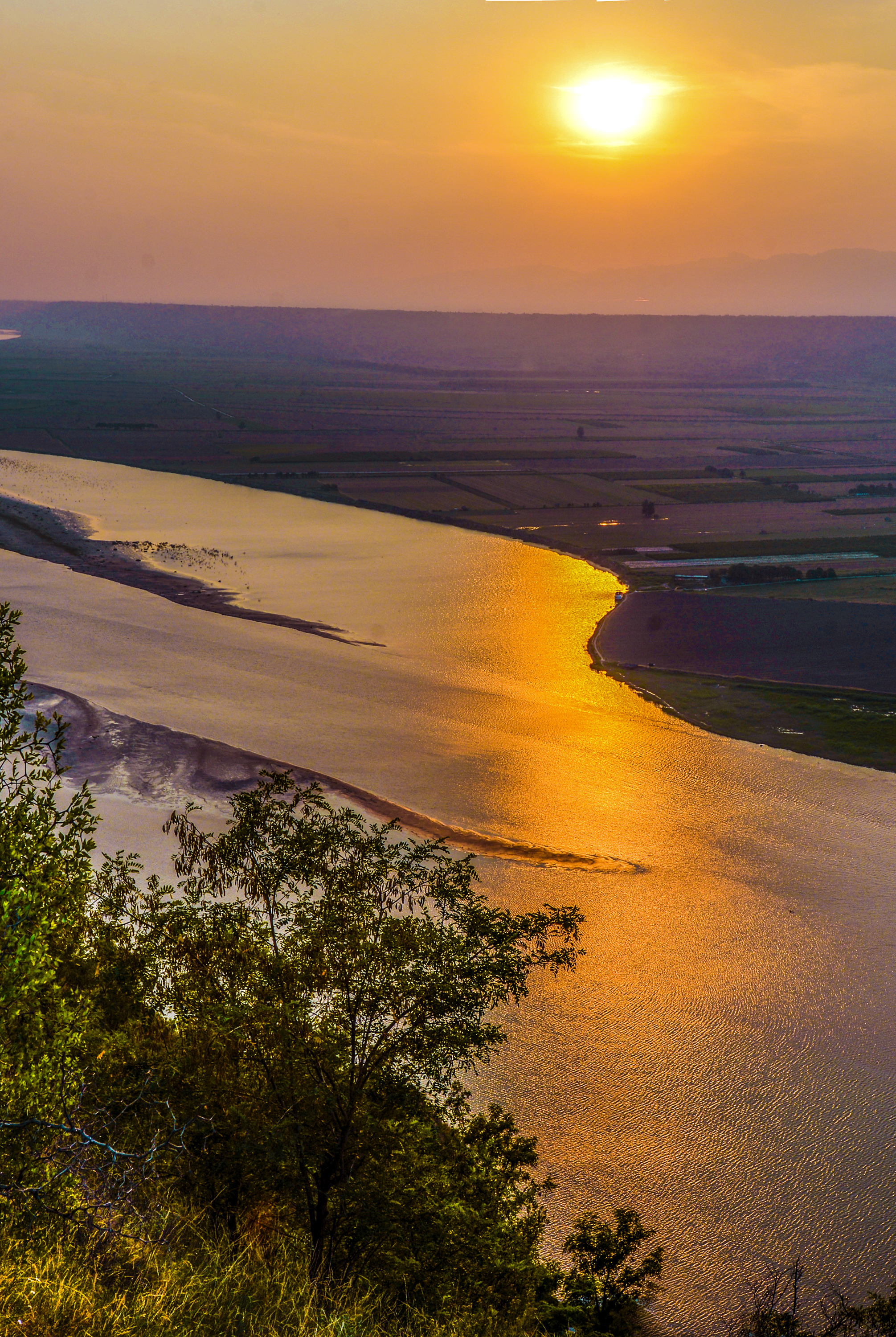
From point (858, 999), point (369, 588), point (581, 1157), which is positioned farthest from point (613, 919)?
point (369, 588)

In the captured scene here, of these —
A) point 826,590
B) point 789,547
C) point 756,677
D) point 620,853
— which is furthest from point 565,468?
point 620,853

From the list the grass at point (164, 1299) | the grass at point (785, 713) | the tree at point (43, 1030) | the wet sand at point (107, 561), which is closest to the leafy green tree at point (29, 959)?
the tree at point (43, 1030)

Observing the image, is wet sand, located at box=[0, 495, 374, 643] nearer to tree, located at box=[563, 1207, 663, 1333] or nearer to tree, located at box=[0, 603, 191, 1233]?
tree, located at box=[563, 1207, 663, 1333]

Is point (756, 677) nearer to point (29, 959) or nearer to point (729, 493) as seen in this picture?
point (29, 959)

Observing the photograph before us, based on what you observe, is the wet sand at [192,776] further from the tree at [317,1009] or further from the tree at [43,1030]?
the tree at [43,1030]

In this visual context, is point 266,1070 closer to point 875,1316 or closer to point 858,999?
point 875,1316

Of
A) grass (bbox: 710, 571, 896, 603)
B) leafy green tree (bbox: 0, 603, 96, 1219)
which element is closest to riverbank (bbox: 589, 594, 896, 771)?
grass (bbox: 710, 571, 896, 603)
